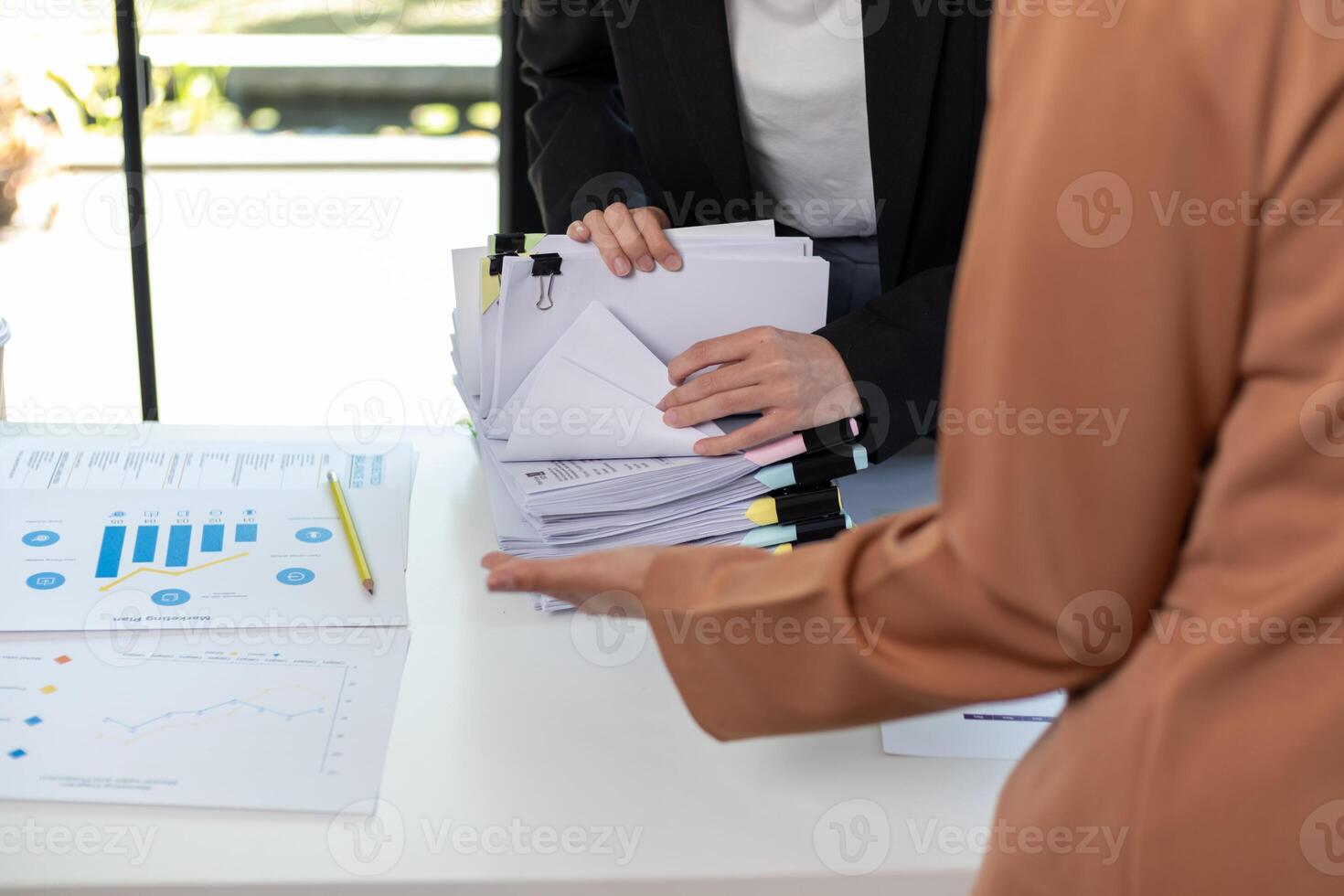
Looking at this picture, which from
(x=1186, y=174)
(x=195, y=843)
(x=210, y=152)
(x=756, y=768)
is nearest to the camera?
(x=1186, y=174)

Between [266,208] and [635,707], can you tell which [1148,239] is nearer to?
[635,707]

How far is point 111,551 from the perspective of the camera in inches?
39.9

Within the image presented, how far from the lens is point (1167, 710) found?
52cm

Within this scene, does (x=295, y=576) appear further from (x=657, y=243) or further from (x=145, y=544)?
(x=657, y=243)

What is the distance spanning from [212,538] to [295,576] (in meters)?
0.10

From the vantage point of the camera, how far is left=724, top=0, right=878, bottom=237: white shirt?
1.34 metres

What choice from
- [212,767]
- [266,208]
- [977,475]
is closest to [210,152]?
[266,208]

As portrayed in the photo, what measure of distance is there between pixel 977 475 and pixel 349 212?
11.5 ft

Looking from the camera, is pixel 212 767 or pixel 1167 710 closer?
pixel 1167 710

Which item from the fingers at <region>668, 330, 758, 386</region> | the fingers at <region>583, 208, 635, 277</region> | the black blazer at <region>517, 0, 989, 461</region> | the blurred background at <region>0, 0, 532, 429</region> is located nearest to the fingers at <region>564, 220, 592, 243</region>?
the fingers at <region>583, 208, 635, 277</region>

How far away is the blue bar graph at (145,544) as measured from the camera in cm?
100

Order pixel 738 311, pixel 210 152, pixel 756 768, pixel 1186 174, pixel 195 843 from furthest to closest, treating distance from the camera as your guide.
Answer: pixel 210 152, pixel 738 311, pixel 756 768, pixel 195 843, pixel 1186 174

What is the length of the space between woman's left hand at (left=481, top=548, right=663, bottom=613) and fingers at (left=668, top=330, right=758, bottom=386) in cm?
50

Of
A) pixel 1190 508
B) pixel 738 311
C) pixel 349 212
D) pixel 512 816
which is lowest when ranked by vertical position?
pixel 349 212
